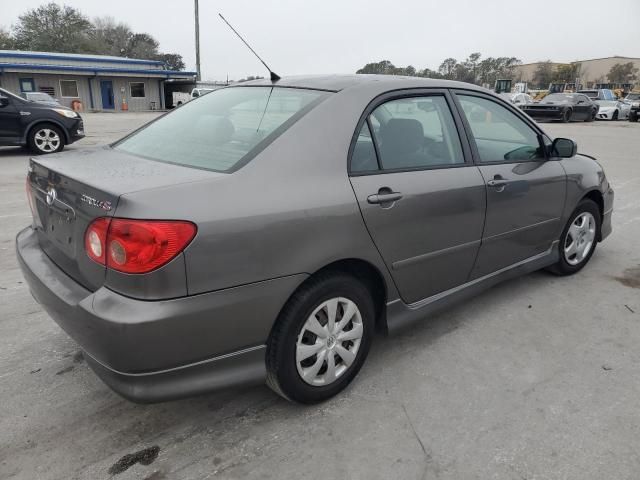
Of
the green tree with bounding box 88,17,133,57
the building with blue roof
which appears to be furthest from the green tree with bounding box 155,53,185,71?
the building with blue roof

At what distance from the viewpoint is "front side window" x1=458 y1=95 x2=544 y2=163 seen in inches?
126

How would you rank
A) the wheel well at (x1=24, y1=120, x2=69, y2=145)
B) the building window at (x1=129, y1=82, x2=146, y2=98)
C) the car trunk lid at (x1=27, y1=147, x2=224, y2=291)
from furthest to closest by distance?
the building window at (x1=129, y1=82, x2=146, y2=98), the wheel well at (x1=24, y1=120, x2=69, y2=145), the car trunk lid at (x1=27, y1=147, x2=224, y2=291)

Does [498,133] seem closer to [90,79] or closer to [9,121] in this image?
[9,121]

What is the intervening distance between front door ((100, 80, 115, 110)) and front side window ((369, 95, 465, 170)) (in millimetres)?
39244

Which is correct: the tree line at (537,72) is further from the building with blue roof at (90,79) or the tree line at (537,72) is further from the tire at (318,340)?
the tire at (318,340)

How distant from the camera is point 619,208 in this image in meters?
6.79

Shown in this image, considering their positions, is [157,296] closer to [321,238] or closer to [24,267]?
[321,238]

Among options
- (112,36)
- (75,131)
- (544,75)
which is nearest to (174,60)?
(112,36)

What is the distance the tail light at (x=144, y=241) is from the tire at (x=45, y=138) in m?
9.96

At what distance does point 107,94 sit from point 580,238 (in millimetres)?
39191

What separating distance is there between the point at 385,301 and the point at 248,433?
3.18 feet

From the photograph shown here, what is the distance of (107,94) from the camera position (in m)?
37.3

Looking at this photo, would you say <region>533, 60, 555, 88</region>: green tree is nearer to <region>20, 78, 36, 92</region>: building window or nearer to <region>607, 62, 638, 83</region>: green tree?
<region>607, 62, 638, 83</region>: green tree

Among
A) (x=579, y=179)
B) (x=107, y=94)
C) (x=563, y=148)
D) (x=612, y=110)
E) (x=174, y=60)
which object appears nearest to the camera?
(x=563, y=148)
